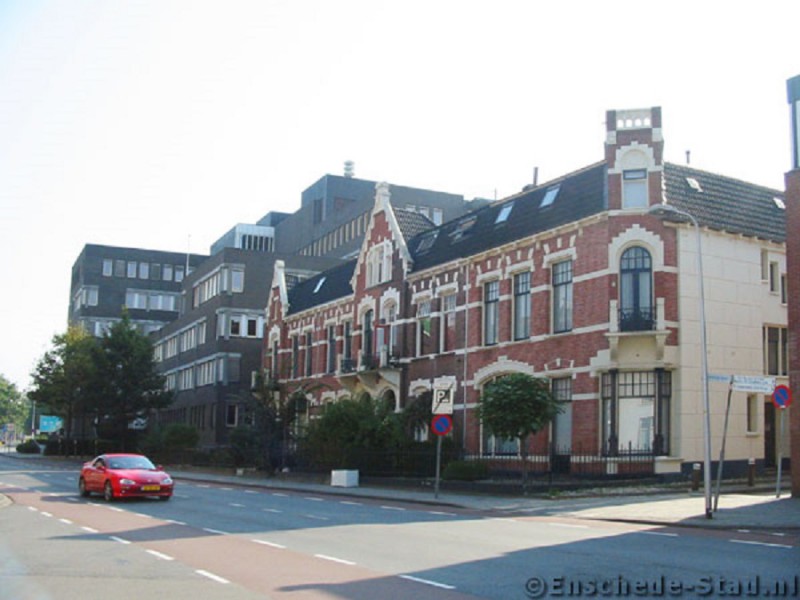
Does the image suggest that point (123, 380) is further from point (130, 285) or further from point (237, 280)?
point (130, 285)

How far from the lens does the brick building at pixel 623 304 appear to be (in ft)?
101

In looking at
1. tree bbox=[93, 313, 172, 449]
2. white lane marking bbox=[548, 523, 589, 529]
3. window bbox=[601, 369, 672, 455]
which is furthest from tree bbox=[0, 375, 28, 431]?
white lane marking bbox=[548, 523, 589, 529]

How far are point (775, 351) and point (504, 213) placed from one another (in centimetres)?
1192

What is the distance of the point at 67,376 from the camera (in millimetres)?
73000

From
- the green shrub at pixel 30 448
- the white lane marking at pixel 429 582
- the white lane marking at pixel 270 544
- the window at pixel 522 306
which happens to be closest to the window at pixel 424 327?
the window at pixel 522 306

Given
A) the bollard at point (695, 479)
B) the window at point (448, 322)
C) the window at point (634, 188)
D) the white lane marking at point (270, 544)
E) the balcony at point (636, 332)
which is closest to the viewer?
the white lane marking at point (270, 544)

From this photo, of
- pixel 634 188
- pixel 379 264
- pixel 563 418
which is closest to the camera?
pixel 634 188

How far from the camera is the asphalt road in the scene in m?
11.1

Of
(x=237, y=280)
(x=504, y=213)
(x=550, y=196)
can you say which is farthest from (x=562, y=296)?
(x=237, y=280)

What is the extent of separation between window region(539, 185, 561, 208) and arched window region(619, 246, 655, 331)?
497 centimetres

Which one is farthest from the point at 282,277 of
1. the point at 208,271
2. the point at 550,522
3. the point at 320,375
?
the point at 550,522

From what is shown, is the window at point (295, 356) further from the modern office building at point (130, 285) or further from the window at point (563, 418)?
the modern office building at point (130, 285)

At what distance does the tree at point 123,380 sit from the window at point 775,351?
51.0m

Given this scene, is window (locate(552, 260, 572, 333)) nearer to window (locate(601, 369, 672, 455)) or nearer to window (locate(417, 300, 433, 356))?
window (locate(601, 369, 672, 455))
